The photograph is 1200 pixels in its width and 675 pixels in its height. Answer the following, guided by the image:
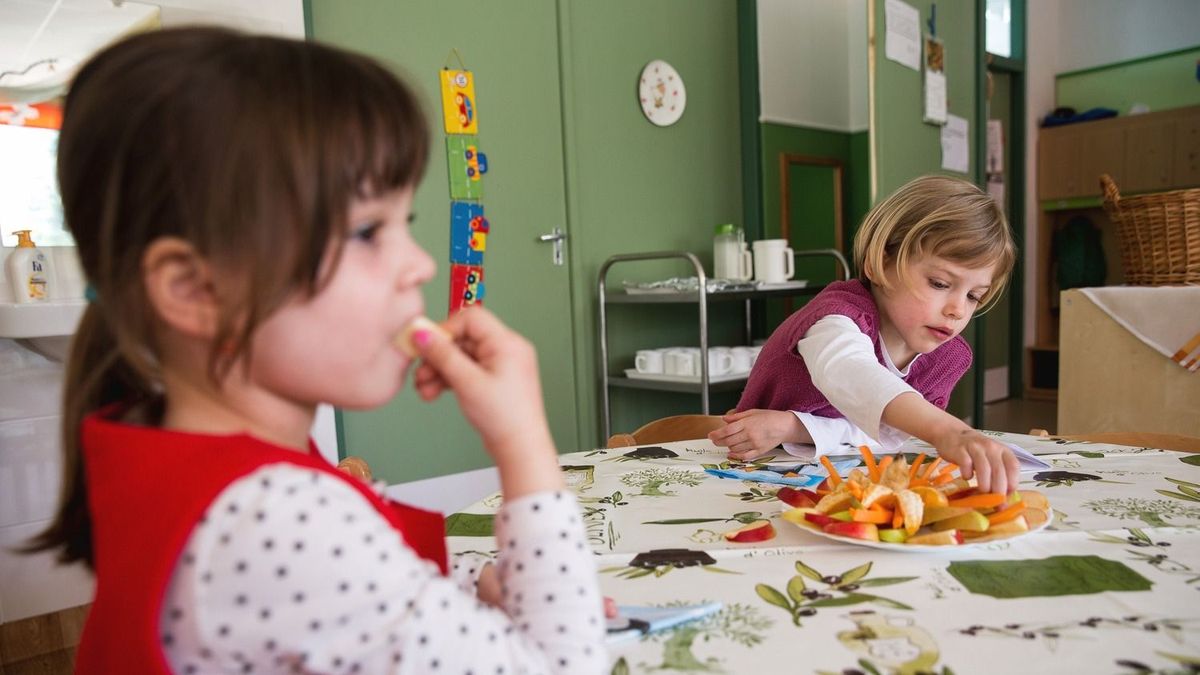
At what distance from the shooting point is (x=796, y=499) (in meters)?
0.81

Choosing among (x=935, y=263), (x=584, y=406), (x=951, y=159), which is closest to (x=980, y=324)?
(x=951, y=159)

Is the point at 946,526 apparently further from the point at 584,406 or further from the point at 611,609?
the point at 584,406

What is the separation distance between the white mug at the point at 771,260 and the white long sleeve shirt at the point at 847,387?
1976 mm

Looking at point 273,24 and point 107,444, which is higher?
point 273,24

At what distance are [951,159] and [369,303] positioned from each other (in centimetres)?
393

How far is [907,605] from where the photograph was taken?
583 millimetres

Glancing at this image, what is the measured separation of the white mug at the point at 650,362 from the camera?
3.08m

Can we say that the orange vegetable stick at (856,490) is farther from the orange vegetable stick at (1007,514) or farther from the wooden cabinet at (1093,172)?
the wooden cabinet at (1093,172)

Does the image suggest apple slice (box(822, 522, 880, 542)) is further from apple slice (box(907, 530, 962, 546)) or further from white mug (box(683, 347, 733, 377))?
white mug (box(683, 347, 733, 377))

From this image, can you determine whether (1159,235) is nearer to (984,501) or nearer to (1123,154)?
(984,501)

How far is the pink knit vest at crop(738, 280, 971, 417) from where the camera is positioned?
1319mm

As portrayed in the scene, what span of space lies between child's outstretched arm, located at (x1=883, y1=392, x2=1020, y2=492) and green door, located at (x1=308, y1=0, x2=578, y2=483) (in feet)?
6.55

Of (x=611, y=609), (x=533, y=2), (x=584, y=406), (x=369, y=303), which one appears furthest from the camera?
(x=584, y=406)

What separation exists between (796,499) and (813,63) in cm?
350
